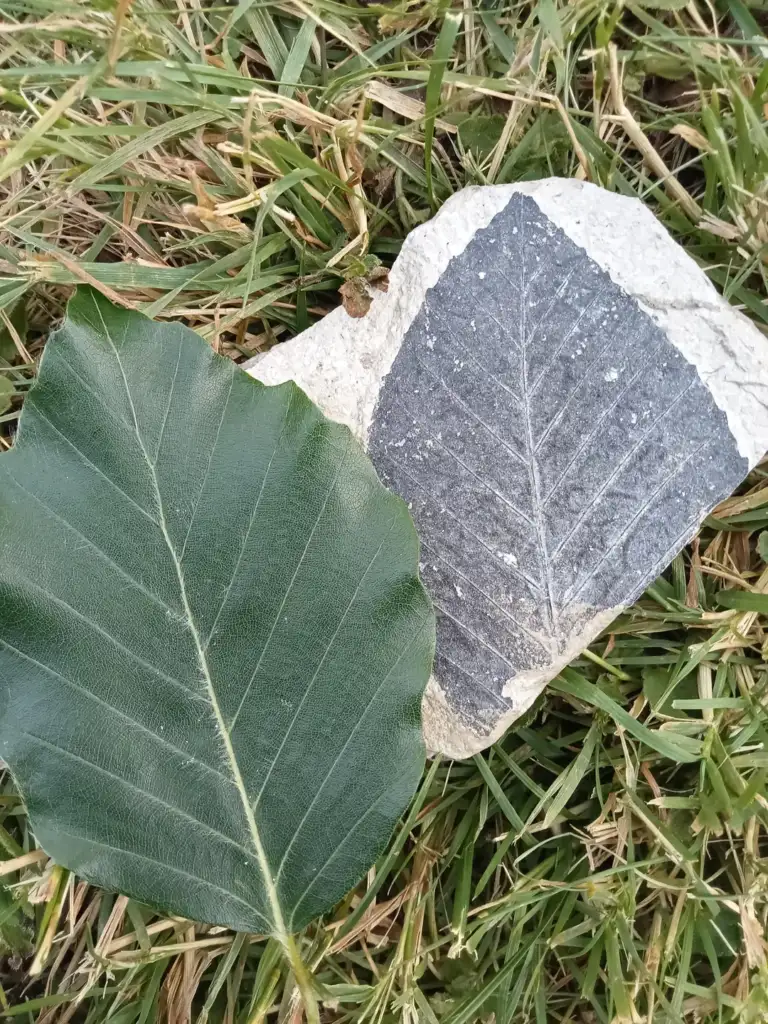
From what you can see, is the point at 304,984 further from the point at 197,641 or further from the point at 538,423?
the point at 538,423

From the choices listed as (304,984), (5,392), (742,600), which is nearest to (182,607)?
(304,984)

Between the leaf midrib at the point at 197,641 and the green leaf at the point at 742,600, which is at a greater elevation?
the leaf midrib at the point at 197,641

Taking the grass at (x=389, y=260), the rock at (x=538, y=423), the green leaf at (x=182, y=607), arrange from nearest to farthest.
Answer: the green leaf at (x=182, y=607), the rock at (x=538, y=423), the grass at (x=389, y=260)

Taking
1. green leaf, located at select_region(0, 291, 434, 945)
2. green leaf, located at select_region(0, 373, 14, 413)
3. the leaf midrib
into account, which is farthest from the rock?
green leaf, located at select_region(0, 373, 14, 413)

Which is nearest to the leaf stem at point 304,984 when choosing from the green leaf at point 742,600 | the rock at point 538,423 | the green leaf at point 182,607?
the green leaf at point 182,607

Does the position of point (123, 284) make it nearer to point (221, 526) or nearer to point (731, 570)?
point (221, 526)

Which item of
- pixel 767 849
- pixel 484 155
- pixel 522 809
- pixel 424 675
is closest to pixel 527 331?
pixel 484 155

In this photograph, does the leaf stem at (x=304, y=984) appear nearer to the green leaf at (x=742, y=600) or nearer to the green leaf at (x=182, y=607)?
the green leaf at (x=182, y=607)
